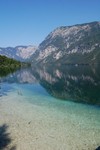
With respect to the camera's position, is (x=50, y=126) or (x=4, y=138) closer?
(x=4, y=138)

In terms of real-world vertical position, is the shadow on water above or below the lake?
above

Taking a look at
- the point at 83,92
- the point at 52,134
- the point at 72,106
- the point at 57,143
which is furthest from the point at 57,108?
the point at 83,92

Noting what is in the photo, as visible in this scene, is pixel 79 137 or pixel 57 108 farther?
pixel 57 108

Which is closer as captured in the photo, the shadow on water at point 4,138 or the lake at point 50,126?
the shadow on water at point 4,138

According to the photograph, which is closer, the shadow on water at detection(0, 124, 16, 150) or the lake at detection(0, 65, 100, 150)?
the shadow on water at detection(0, 124, 16, 150)

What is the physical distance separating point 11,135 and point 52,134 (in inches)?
228

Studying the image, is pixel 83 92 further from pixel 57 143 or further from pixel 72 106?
pixel 57 143

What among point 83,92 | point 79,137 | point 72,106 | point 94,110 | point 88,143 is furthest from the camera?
point 83,92

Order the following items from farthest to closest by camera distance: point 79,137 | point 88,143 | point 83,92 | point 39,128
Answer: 1. point 83,92
2. point 39,128
3. point 79,137
4. point 88,143

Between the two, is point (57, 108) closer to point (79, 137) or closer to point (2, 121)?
point (2, 121)

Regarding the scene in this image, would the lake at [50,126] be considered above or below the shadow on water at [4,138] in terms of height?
below

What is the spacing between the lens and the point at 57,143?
37031 millimetres

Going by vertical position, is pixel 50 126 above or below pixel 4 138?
below

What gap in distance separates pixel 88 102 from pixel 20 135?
112ft
